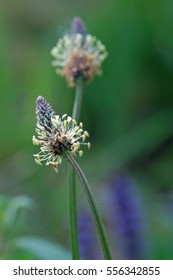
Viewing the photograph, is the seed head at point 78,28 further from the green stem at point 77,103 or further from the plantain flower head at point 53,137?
the plantain flower head at point 53,137

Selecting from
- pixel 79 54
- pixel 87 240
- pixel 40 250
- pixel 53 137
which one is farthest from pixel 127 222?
pixel 53 137

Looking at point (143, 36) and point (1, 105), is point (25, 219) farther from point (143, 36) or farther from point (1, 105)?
point (143, 36)

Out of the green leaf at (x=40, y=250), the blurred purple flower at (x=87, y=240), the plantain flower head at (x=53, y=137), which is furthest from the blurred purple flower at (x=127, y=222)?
the plantain flower head at (x=53, y=137)

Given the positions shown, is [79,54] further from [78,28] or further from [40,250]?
[40,250]

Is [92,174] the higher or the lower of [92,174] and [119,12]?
the lower

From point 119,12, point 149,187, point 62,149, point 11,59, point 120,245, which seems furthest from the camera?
point 11,59

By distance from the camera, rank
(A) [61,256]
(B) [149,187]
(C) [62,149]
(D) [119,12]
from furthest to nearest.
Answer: (D) [119,12] < (B) [149,187] < (A) [61,256] < (C) [62,149]

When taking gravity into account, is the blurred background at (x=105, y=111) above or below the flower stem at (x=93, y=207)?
above

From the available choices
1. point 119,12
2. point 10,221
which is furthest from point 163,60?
point 10,221

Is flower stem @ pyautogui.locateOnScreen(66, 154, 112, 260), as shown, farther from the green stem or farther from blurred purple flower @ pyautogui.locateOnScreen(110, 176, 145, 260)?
blurred purple flower @ pyautogui.locateOnScreen(110, 176, 145, 260)
